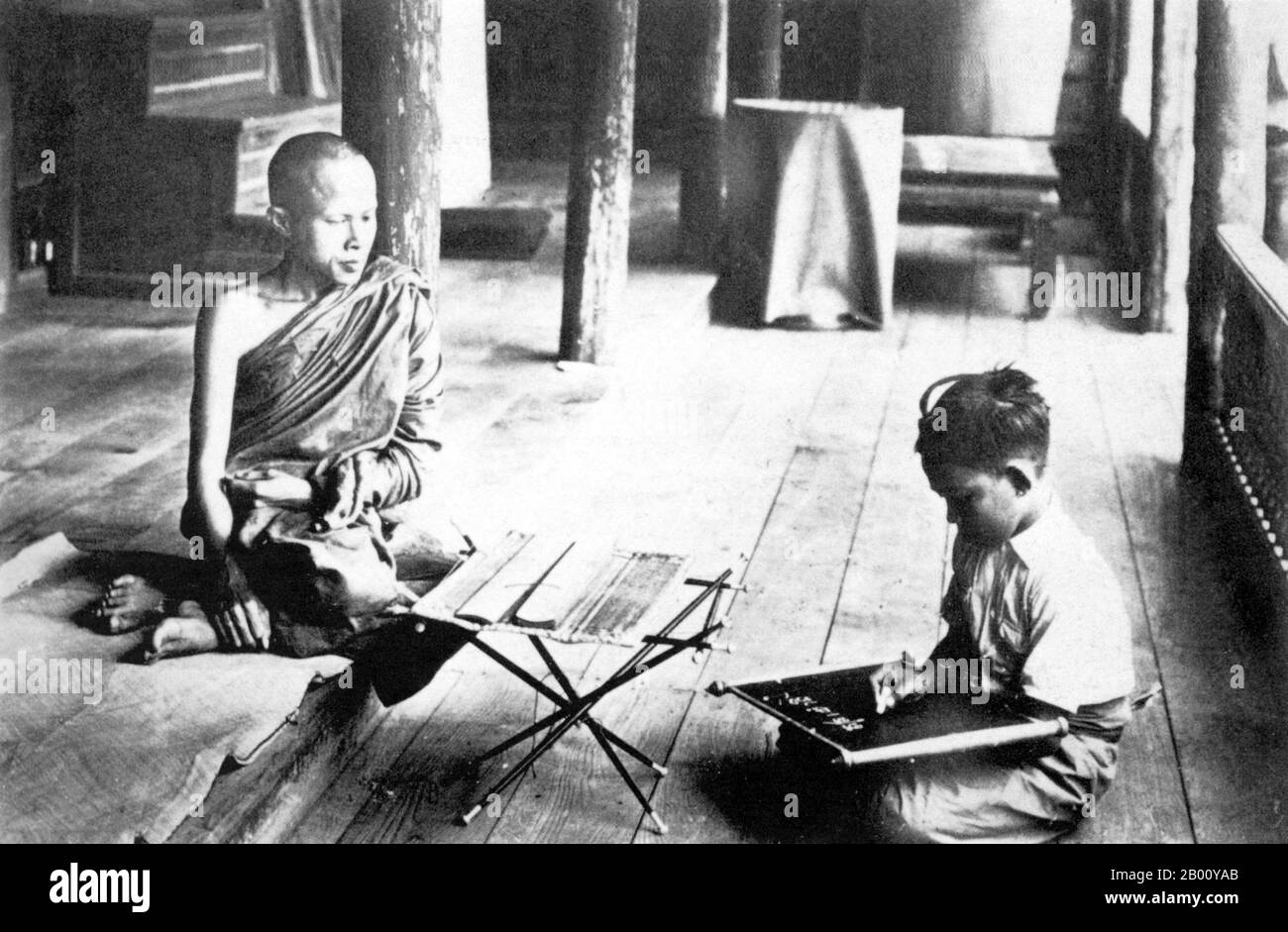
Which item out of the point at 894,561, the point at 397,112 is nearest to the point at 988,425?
the point at 894,561

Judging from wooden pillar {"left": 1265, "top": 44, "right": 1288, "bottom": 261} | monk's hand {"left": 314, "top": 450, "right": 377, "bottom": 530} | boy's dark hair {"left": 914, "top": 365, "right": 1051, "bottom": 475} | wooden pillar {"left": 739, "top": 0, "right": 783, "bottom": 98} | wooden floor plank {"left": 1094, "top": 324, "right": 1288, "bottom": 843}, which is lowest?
wooden floor plank {"left": 1094, "top": 324, "right": 1288, "bottom": 843}

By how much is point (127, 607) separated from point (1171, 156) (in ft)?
18.4

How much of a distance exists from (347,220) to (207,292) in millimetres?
343

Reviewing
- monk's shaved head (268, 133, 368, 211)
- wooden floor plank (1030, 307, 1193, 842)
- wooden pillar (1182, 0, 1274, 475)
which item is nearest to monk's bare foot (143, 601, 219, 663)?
monk's shaved head (268, 133, 368, 211)

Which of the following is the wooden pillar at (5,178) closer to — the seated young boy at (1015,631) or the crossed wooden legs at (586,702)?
the crossed wooden legs at (586,702)

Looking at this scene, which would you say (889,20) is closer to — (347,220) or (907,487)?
(907,487)

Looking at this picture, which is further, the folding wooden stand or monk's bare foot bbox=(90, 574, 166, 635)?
monk's bare foot bbox=(90, 574, 166, 635)

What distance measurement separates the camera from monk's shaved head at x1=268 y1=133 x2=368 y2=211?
338cm

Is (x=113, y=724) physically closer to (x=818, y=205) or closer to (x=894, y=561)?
(x=894, y=561)

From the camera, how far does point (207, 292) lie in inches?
140
